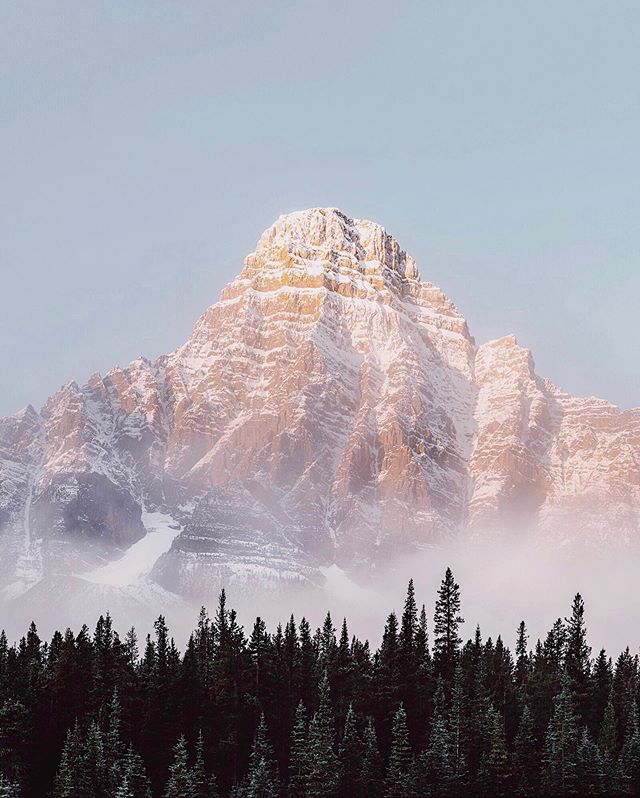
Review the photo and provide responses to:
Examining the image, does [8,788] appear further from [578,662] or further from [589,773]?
[578,662]

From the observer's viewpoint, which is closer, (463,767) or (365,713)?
(463,767)

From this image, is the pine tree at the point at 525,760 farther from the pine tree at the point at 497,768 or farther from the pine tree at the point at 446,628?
the pine tree at the point at 446,628

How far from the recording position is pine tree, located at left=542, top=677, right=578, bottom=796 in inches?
5502

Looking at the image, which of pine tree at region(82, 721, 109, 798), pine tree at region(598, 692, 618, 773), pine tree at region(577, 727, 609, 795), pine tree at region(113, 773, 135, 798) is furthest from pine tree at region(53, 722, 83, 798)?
pine tree at region(598, 692, 618, 773)

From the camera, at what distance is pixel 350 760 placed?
146 meters

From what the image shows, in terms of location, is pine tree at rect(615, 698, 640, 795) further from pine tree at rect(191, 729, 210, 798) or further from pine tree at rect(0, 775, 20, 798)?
pine tree at rect(0, 775, 20, 798)

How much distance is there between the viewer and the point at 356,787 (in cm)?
14312

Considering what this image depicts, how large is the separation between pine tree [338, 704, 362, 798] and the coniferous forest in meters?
0.14

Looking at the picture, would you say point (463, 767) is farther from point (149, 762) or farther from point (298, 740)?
point (149, 762)

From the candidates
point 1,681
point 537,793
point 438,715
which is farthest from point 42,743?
point 537,793

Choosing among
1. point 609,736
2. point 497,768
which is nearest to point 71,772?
point 497,768

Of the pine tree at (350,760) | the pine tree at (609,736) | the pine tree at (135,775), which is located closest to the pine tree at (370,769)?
the pine tree at (350,760)

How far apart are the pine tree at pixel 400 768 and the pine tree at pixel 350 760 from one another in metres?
3.02

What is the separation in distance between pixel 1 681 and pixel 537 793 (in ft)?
207
